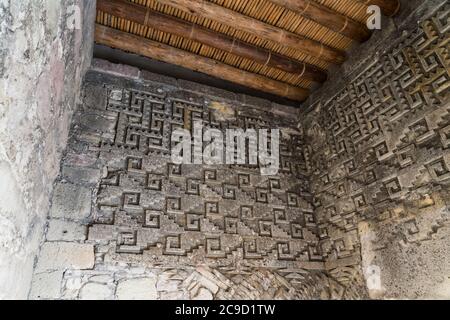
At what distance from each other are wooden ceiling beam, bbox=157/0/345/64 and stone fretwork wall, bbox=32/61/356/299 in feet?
2.56

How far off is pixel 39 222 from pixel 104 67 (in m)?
1.63

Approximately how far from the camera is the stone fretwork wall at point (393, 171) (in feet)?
7.48

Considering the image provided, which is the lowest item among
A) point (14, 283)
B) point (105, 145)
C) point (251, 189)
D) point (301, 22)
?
point (14, 283)

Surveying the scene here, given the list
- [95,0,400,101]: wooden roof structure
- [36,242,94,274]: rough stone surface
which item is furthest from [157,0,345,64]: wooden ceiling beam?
[36,242,94,274]: rough stone surface

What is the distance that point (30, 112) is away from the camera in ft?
5.09

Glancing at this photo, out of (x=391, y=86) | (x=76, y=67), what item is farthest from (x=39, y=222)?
(x=391, y=86)

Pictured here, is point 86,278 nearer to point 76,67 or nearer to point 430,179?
point 76,67

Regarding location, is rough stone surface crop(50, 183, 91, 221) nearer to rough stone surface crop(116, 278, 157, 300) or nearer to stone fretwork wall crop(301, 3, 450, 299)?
rough stone surface crop(116, 278, 157, 300)

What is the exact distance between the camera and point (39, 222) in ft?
6.84

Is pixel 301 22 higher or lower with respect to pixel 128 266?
higher

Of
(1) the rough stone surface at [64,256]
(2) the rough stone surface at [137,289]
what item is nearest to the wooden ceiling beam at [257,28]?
(1) the rough stone surface at [64,256]

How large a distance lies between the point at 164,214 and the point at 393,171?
1.88 meters

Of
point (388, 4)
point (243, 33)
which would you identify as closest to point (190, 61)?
point (243, 33)

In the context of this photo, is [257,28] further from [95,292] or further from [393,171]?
[95,292]
